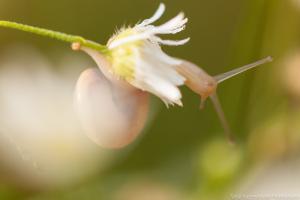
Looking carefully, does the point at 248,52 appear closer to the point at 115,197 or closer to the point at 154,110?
the point at 154,110

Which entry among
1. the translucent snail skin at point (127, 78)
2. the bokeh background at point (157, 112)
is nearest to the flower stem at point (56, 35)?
the translucent snail skin at point (127, 78)

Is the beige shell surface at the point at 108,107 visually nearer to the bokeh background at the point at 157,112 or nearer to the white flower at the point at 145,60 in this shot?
the white flower at the point at 145,60

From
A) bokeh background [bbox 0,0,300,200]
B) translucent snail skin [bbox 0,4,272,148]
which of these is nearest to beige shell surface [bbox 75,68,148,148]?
translucent snail skin [bbox 0,4,272,148]

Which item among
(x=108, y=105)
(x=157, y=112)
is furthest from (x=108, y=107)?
(x=157, y=112)

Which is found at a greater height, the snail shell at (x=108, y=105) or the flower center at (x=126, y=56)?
the snail shell at (x=108, y=105)

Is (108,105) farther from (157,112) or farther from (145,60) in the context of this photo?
(157,112)

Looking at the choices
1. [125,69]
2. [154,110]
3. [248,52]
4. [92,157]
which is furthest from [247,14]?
[125,69]
